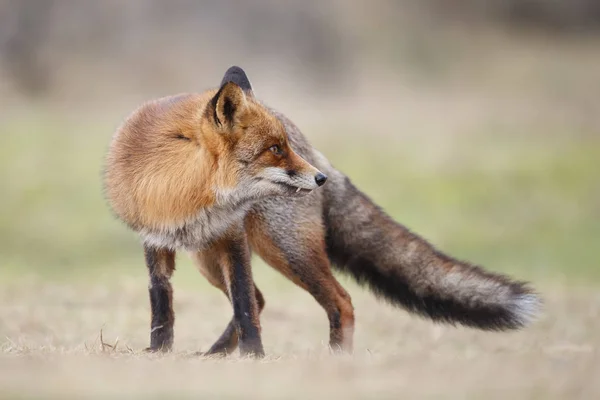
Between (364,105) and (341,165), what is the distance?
7084mm

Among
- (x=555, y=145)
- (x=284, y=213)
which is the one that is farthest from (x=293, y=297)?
(x=555, y=145)

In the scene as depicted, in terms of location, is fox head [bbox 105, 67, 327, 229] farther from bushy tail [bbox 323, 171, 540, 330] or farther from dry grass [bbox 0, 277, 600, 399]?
bushy tail [bbox 323, 171, 540, 330]

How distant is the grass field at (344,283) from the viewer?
5.82m

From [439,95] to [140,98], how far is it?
31.9ft

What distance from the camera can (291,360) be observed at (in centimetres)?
688

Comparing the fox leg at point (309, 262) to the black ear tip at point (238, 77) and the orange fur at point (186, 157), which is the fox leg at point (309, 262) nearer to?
the orange fur at point (186, 157)

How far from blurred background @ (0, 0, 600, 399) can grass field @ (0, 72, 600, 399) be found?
0.05m

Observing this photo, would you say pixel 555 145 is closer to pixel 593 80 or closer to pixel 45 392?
pixel 593 80

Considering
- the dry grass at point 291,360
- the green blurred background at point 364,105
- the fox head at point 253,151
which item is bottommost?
the dry grass at point 291,360

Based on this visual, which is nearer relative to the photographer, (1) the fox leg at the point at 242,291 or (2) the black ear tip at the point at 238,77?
(1) the fox leg at the point at 242,291

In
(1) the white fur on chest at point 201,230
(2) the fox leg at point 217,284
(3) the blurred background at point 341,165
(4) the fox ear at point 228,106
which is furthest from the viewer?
(2) the fox leg at point 217,284

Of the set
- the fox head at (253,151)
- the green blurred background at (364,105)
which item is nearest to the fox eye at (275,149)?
the fox head at (253,151)

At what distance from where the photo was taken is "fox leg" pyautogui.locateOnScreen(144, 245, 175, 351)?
746 cm

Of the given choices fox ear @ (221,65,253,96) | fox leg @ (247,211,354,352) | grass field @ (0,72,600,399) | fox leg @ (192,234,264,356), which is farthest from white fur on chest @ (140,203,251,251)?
fox ear @ (221,65,253,96)
